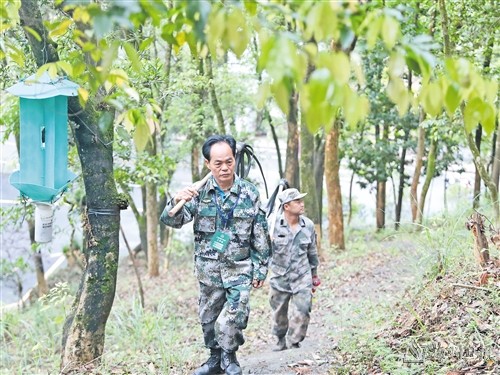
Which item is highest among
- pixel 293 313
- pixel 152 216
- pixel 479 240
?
pixel 152 216

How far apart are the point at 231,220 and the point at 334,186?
30.2 ft

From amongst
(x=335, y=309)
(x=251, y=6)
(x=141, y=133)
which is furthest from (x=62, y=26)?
(x=335, y=309)

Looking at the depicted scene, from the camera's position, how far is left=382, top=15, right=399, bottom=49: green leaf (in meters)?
2.14

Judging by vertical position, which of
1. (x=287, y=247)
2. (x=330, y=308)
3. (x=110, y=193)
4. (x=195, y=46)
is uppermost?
(x=195, y=46)

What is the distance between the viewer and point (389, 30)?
2.15 metres

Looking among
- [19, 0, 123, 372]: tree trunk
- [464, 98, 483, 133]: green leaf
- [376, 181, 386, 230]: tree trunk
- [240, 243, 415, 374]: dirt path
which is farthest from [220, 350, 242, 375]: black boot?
[376, 181, 386, 230]: tree trunk

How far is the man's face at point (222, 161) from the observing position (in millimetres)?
5309

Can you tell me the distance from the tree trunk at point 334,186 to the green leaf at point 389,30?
1160cm

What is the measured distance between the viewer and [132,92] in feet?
9.26

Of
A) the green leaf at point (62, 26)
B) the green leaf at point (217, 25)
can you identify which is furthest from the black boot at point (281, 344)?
the green leaf at point (217, 25)

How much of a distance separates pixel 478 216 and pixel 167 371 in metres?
3.30

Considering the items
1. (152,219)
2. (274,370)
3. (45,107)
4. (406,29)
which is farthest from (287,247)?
(152,219)

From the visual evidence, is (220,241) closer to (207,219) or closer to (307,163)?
(207,219)

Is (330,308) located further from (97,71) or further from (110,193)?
(97,71)
